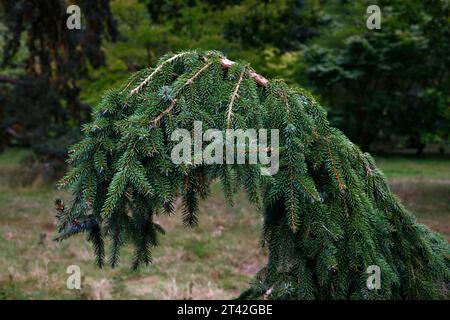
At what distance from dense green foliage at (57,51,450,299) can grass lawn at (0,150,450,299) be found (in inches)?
121

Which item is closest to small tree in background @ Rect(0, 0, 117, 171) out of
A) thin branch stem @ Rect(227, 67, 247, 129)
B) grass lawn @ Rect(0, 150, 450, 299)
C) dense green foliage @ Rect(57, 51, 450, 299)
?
grass lawn @ Rect(0, 150, 450, 299)

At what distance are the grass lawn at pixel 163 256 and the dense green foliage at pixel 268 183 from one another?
308 cm

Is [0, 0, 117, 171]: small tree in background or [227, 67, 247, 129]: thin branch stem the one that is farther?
[0, 0, 117, 171]: small tree in background

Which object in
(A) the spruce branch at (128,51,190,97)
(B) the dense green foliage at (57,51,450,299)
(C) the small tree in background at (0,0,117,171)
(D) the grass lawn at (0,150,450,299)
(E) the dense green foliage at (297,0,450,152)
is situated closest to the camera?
(B) the dense green foliage at (57,51,450,299)

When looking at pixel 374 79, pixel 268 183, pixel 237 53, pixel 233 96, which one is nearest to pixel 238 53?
pixel 237 53

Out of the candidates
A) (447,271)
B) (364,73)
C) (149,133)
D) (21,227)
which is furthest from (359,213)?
(364,73)

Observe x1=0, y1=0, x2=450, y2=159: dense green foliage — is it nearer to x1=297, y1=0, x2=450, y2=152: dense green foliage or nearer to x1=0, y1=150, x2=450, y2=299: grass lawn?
x1=297, y1=0, x2=450, y2=152: dense green foliage

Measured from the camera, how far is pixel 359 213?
2.26 meters

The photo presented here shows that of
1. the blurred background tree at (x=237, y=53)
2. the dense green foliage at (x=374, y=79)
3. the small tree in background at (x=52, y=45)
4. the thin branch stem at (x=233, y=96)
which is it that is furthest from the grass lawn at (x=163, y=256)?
the dense green foliage at (x=374, y=79)

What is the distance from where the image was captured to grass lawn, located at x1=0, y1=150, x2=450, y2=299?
5.66 m

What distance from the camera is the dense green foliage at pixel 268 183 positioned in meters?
2.10

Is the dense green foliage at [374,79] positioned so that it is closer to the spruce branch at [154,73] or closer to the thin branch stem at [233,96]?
the spruce branch at [154,73]
